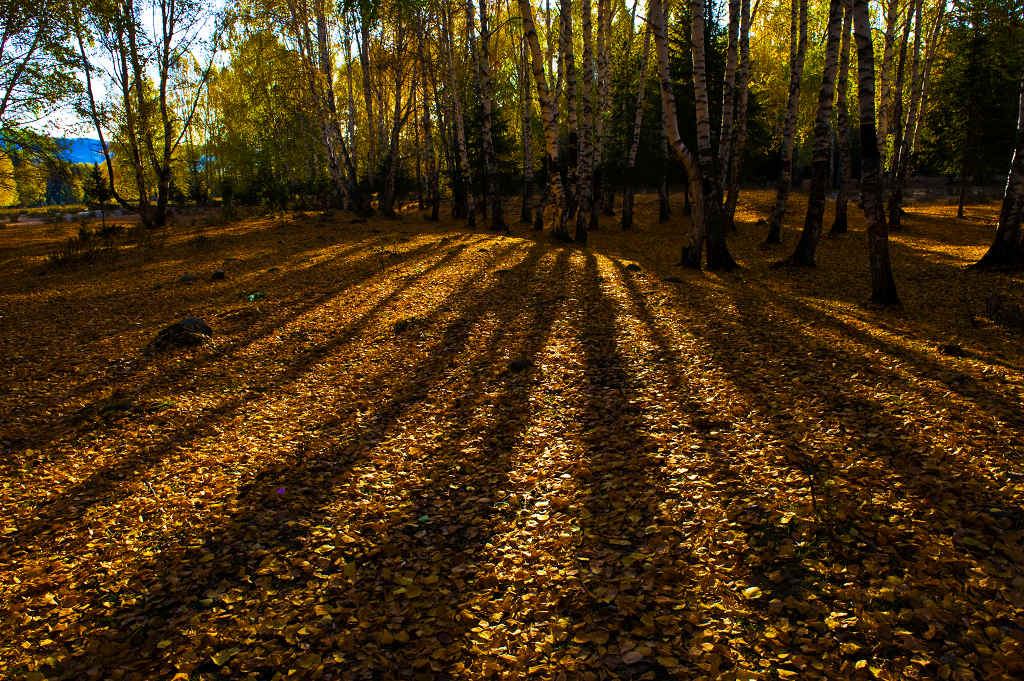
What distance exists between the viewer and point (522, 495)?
457cm

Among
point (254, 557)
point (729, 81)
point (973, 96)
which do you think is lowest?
point (254, 557)

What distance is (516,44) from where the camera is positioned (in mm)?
30766

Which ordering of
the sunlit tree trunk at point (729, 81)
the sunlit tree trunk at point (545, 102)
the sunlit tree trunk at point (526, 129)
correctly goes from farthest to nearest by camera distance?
the sunlit tree trunk at point (526, 129) → the sunlit tree trunk at point (729, 81) → the sunlit tree trunk at point (545, 102)

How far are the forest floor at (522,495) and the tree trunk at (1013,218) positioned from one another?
6.00 ft

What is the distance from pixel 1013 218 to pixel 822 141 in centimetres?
390

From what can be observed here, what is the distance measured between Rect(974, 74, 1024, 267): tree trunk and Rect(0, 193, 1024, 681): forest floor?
1828 mm

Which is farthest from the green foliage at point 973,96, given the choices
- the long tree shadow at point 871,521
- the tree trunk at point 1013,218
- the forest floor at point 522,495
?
the long tree shadow at point 871,521

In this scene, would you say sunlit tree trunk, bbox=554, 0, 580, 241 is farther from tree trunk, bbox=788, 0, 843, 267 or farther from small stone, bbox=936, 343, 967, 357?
small stone, bbox=936, 343, 967, 357

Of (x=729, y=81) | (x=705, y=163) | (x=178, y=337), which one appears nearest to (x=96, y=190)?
(x=178, y=337)

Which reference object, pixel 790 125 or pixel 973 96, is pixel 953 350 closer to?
pixel 790 125

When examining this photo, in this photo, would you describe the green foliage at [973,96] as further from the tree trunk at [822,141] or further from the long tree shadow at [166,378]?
the long tree shadow at [166,378]

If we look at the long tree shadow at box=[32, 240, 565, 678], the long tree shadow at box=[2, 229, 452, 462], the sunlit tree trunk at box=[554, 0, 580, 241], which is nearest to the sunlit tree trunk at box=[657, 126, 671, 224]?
the sunlit tree trunk at box=[554, 0, 580, 241]

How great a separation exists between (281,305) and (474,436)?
6.46m

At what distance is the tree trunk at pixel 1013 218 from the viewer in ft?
34.0
